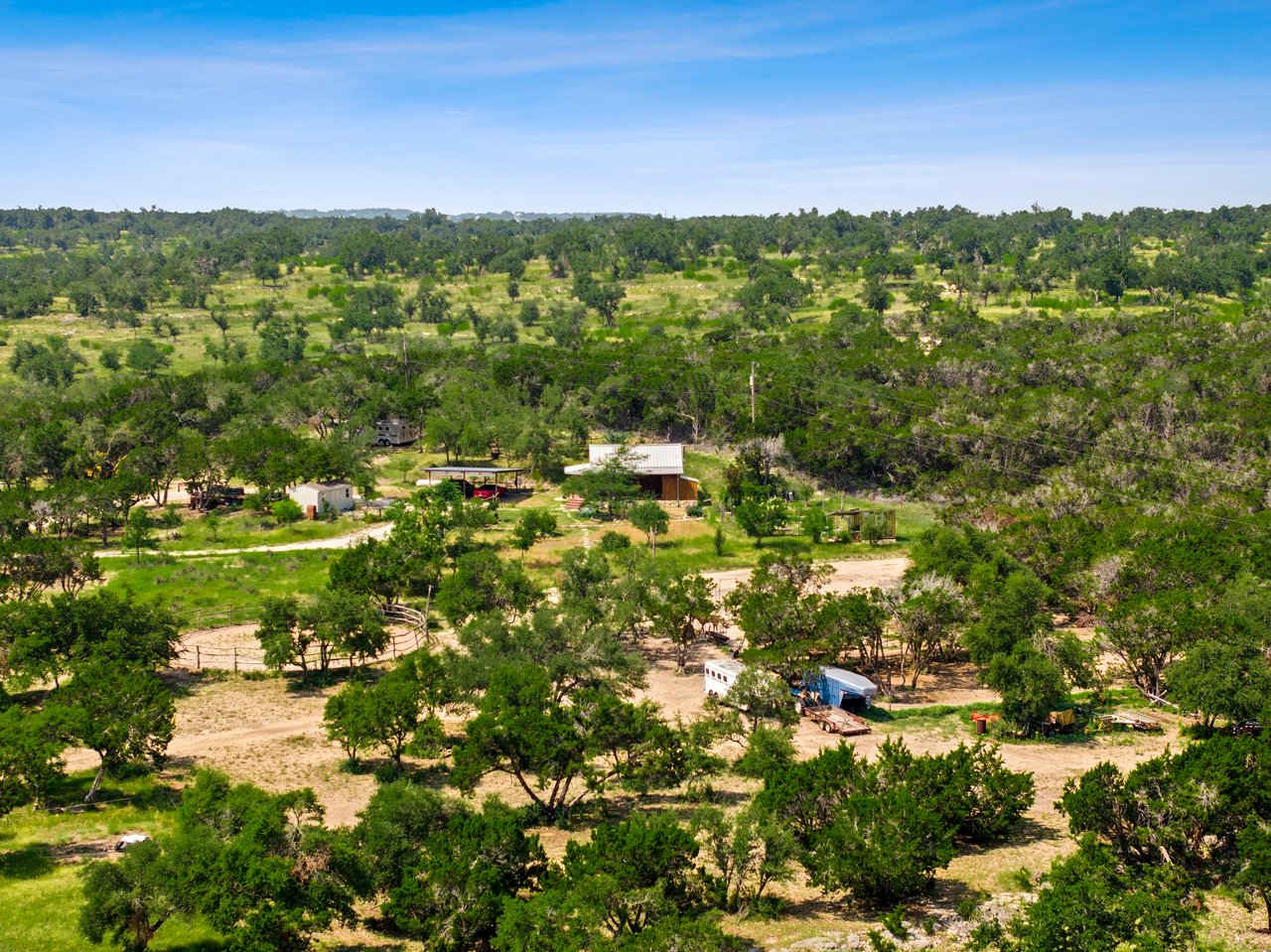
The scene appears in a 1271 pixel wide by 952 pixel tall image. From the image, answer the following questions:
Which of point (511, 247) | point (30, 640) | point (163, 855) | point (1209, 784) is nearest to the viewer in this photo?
point (163, 855)

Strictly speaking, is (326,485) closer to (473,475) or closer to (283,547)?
(283,547)

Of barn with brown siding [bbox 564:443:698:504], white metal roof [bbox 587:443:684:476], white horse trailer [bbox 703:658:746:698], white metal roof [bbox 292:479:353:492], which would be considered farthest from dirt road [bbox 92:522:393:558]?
white horse trailer [bbox 703:658:746:698]

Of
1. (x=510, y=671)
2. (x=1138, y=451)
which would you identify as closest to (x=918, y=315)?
(x=1138, y=451)

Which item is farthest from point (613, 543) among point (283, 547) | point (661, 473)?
point (283, 547)

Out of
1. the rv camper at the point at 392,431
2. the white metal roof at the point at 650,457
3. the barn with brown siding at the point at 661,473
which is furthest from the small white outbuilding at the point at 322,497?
the rv camper at the point at 392,431

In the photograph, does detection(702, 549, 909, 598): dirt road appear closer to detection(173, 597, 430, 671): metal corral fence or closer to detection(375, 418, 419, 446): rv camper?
detection(173, 597, 430, 671): metal corral fence

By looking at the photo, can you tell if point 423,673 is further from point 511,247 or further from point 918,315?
point 511,247

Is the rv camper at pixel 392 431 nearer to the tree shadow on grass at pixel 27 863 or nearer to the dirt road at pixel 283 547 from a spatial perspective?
the dirt road at pixel 283 547
